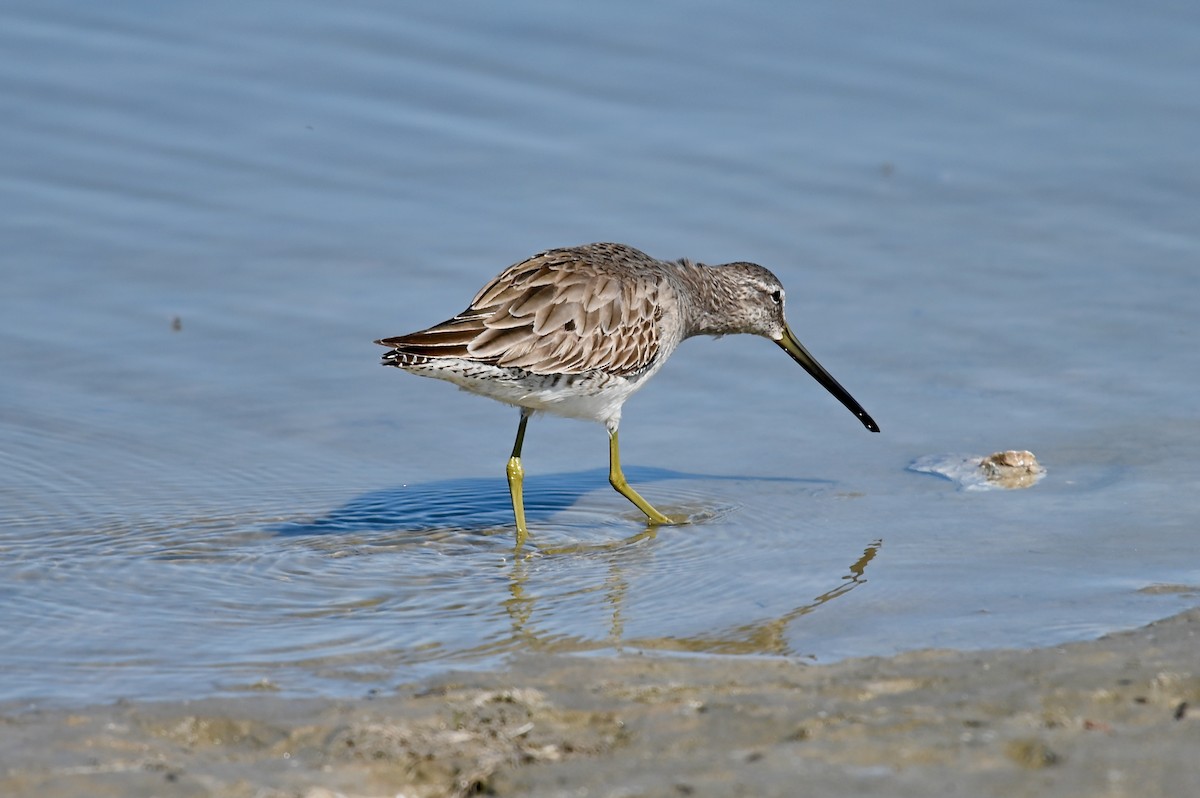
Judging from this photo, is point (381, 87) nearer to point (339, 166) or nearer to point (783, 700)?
point (339, 166)

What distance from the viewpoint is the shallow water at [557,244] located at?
554 cm

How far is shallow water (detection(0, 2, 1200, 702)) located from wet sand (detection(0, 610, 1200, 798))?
1.18ft

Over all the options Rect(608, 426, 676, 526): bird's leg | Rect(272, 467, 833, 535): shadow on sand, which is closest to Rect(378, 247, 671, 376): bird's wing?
Rect(608, 426, 676, 526): bird's leg

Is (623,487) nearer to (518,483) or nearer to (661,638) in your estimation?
(518,483)

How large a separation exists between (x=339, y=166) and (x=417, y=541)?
4.44 m

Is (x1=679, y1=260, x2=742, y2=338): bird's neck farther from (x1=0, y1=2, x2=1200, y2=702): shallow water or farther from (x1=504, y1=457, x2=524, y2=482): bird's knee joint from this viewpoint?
(x1=504, y1=457, x2=524, y2=482): bird's knee joint

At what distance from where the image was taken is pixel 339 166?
33.7ft

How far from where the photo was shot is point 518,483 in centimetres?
681

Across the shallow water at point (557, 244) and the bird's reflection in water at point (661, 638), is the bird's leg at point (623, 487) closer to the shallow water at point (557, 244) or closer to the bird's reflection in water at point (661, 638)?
the shallow water at point (557, 244)

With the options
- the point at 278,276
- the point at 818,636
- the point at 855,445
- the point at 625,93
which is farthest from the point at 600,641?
the point at 625,93

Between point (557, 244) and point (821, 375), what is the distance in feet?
6.48

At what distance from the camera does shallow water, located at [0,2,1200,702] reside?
554 cm

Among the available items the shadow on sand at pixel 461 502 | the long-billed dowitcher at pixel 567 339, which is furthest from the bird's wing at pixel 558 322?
the shadow on sand at pixel 461 502

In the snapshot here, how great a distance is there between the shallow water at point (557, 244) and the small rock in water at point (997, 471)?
138mm
